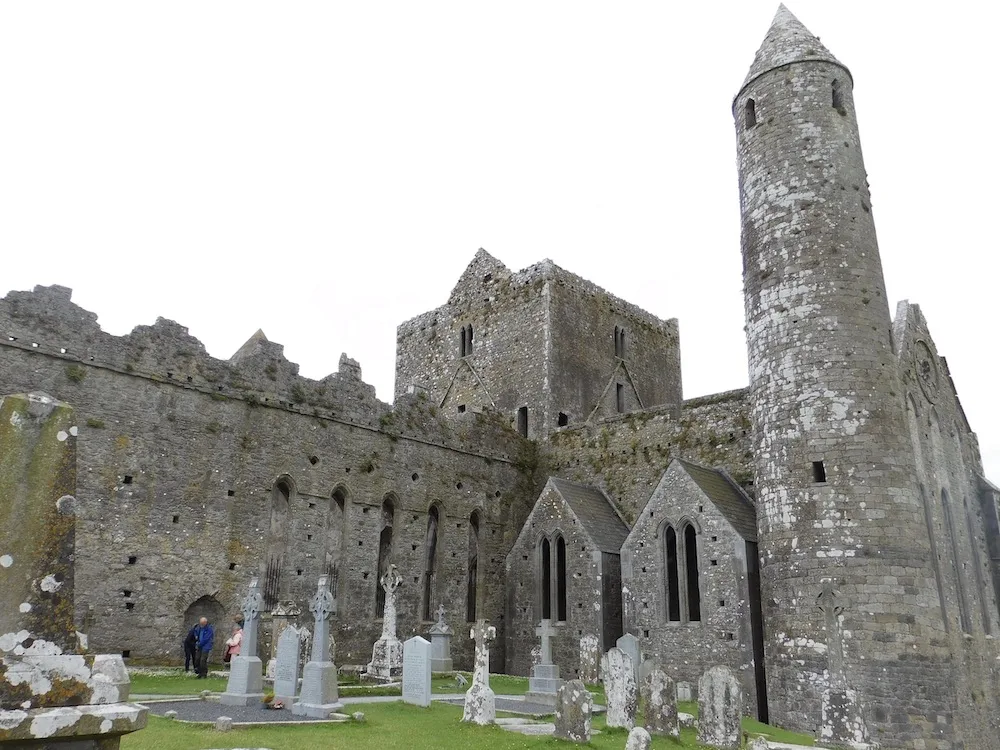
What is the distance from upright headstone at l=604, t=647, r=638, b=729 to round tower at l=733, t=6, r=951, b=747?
4.28 meters

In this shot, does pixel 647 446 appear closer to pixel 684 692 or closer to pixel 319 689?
pixel 684 692

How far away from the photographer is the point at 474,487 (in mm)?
25562

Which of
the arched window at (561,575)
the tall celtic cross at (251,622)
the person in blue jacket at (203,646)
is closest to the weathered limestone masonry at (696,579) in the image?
the arched window at (561,575)

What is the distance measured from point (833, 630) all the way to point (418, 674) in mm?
7724

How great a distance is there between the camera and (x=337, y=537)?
2170 cm

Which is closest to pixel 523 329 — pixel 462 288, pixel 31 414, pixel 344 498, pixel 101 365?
pixel 462 288

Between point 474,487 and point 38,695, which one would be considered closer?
point 38,695

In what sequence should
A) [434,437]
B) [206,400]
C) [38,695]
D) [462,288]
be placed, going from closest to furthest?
1. [38,695]
2. [206,400]
3. [434,437]
4. [462,288]

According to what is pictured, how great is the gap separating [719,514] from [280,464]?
10907 millimetres

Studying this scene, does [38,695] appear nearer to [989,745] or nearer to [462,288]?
[989,745]

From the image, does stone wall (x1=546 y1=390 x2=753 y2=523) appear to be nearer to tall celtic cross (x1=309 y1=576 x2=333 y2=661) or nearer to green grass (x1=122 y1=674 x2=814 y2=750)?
green grass (x1=122 y1=674 x2=814 y2=750)

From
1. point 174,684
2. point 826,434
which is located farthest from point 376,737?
point 826,434

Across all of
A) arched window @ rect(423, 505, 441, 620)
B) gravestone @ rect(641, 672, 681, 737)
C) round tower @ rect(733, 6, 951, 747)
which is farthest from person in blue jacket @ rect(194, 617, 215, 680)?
round tower @ rect(733, 6, 951, 747)

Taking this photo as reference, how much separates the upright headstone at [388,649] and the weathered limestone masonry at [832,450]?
850 centimetres
